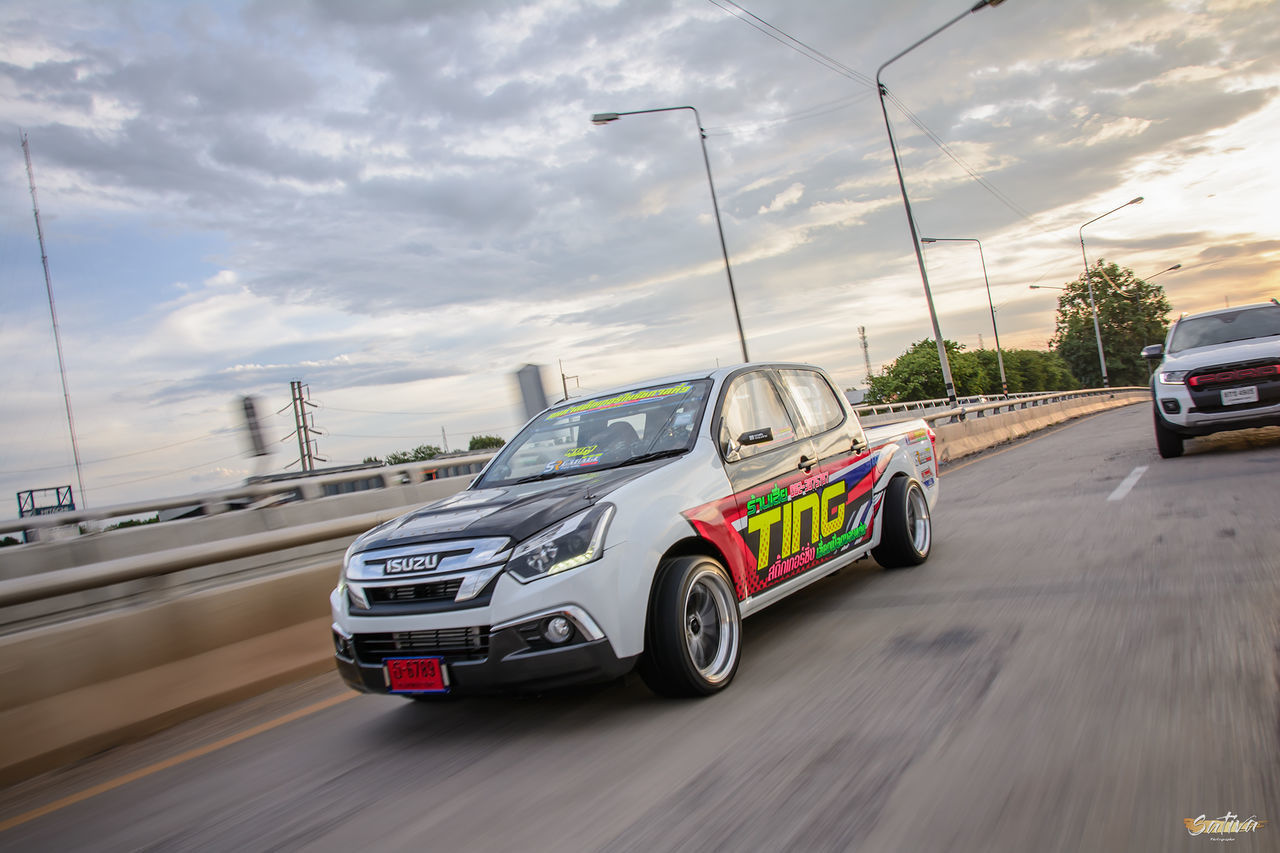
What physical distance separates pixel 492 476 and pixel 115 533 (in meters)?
10.2

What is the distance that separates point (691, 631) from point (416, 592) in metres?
1.30

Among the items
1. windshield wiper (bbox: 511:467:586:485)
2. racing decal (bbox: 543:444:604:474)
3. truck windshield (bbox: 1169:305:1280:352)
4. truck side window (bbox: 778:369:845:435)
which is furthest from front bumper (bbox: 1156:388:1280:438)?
windshield wiper (bbox: 511:467:586:485)

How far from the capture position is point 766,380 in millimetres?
5945

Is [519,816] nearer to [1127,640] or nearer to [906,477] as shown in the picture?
[1127,640]

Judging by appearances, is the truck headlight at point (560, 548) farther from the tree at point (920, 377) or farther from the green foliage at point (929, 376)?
the tree at point (920, 377)

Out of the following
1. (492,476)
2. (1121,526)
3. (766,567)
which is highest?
(492,476)

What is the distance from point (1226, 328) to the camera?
12.0 metres

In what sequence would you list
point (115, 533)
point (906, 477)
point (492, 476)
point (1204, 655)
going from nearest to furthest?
point (1204, 655)
point (492, 476)
point (906, 477)
point (115, 533)

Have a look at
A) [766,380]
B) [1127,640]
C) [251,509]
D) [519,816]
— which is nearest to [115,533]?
[251,509]

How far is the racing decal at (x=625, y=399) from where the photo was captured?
18.2 ft

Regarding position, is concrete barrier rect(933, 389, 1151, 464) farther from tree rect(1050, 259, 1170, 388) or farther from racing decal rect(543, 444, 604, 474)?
tree rect(1050, 259, 1170, 388)

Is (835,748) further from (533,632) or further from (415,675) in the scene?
(415,675)

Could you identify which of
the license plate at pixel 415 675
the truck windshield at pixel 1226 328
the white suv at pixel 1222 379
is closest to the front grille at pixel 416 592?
the license plate at pixel 415 675

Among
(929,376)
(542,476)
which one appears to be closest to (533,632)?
(542,476)
